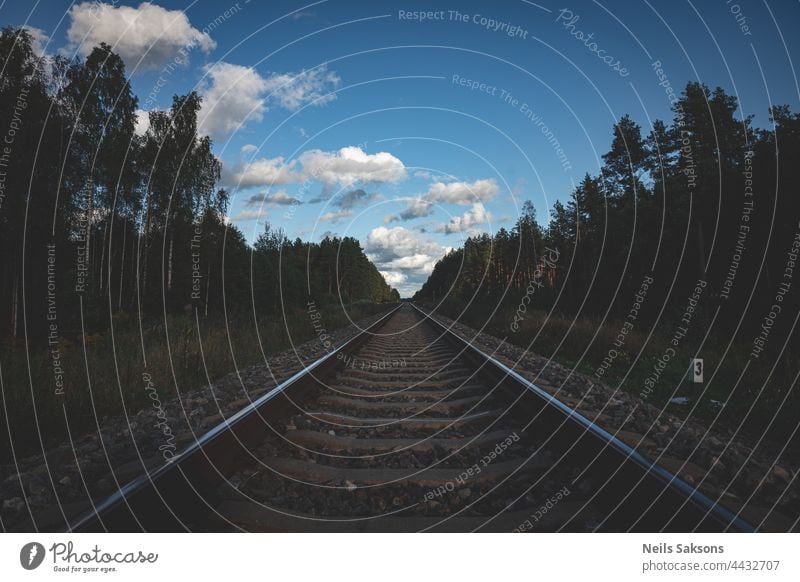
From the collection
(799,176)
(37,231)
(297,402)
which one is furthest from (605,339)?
(37,231)

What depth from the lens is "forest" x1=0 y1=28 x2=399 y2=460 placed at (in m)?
5.44

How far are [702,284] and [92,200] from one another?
21.7 m

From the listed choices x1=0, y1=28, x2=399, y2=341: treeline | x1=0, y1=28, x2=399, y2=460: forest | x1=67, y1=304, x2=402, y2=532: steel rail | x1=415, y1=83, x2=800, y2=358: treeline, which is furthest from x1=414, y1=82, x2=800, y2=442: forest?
x1=0, y1=28, x2=399, y2=341: treeline

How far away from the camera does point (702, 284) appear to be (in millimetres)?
12141

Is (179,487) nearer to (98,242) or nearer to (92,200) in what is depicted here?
(92,200)

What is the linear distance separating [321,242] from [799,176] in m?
65.4

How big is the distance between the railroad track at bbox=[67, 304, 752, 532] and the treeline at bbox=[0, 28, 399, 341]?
5.63 m

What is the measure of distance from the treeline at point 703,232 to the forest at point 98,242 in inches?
308

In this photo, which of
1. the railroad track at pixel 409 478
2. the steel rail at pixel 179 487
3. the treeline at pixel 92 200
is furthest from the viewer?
the treeline at pixel 92 200

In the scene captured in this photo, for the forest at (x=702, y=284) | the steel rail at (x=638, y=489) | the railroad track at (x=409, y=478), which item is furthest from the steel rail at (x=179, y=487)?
the forest at (x=702, y=284)

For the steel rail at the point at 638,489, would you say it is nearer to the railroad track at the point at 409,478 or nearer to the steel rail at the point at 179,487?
the railroad track at the point at 409,478

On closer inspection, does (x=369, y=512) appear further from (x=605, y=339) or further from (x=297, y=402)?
(x=605, y=339)

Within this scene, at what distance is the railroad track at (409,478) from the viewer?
1.75 meters

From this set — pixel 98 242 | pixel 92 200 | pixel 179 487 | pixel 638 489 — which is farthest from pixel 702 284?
pixel 98 242
